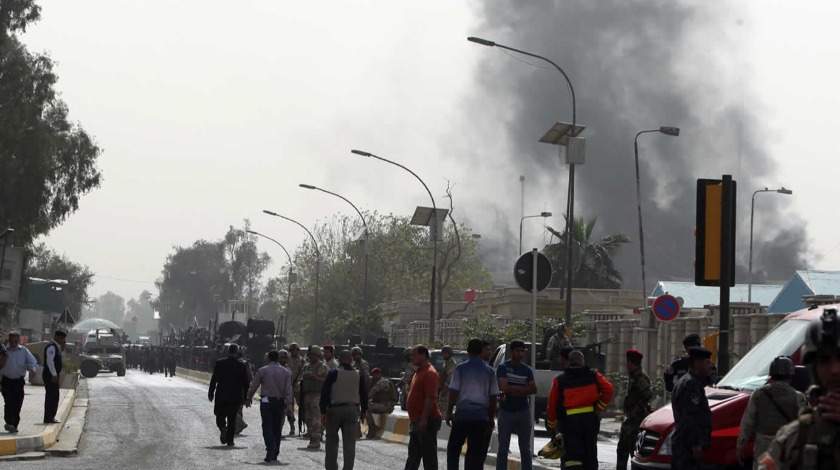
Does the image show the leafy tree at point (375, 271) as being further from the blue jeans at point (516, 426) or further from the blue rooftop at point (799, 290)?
the blue jeans at point (516, 426)

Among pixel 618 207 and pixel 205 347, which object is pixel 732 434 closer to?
pixel 205 347

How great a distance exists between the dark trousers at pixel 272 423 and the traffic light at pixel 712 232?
7325 mm

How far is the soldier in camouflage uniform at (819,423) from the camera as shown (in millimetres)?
4824

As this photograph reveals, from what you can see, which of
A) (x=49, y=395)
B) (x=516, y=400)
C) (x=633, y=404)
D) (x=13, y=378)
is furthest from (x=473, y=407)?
(x=49, y=395)

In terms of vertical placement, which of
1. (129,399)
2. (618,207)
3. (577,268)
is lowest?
(129,399)

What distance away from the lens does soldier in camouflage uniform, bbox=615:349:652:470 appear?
14.5m

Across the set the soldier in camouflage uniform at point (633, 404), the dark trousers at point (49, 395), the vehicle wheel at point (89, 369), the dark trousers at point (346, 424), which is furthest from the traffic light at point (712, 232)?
the vehicle wheel at point (89, 369)

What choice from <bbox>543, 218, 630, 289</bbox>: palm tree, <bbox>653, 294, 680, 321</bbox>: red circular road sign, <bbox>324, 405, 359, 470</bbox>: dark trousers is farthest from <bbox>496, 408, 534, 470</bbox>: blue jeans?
<bbox>543, 218, 630, 289</bbox>: palm tree

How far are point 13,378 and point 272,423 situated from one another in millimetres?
4987

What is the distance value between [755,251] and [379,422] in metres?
133

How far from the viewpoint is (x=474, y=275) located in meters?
111

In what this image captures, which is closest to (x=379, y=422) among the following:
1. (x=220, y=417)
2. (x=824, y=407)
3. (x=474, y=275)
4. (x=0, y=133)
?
(x=220, y=417)

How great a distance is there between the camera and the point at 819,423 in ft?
16.1

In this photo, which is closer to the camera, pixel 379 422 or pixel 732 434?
pixel 732 434
